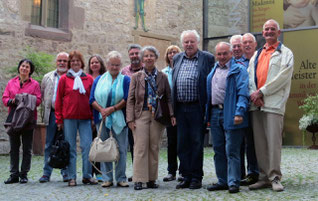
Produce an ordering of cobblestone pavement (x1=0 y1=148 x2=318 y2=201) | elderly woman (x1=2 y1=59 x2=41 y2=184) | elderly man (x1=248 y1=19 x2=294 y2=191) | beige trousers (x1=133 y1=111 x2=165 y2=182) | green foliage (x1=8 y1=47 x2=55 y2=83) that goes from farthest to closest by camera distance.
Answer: green foliage (x1=8 y1=47 x2=55 y2=83)
elderly woman (x1=2 y1=59 x2=41 y2=184)
beige trousers (x1=133 y1=111 x2=165 y2=182)
elderly man (x1=248 y1=19 x2=294 y2=191)
cobblestone pavement (x1=0 y1=148 x2=318 y2=201)

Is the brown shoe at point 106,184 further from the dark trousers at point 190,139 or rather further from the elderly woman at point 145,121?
the dark trousers at point 190,139

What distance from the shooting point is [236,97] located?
5.81 m

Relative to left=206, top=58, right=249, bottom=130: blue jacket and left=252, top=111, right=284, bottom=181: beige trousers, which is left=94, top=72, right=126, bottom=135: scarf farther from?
left=252, top=111, right=284, bottom=181: beige trousers

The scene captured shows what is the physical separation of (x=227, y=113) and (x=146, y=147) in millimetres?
1096

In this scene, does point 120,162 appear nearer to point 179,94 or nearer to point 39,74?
point 179,94

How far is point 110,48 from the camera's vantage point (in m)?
13.9

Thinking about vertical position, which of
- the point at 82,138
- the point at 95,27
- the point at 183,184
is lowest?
the point at 183,184

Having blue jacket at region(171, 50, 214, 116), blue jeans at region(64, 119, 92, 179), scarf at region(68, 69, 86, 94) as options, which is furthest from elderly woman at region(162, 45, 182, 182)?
scarf at region(68, 69, 86, 94)

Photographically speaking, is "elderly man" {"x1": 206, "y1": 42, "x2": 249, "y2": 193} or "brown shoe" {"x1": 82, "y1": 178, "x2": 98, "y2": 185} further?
"brown shoe" {"x1": 82, "y1": 178, "x2": 98, "y2": 185}

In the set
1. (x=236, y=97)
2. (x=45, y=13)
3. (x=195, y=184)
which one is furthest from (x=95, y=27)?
(x=236, y=97)

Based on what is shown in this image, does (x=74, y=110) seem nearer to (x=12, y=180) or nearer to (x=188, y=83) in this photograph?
(x=12, y=180)

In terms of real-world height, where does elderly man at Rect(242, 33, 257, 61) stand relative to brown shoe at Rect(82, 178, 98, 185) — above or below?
above

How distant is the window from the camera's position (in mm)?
12430

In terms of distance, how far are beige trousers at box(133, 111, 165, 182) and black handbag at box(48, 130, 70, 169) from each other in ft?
3.13
